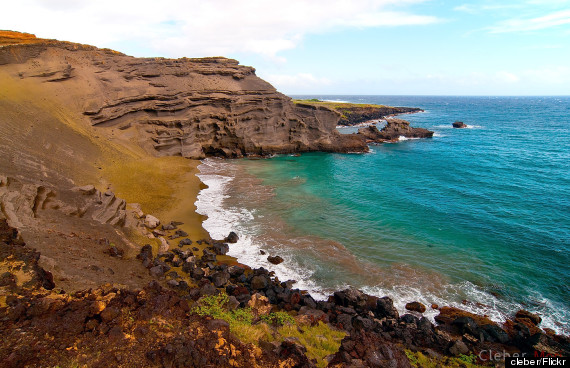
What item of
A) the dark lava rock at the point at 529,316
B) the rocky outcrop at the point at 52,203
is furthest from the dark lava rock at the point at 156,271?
the dark lava rock at the point at 529,316

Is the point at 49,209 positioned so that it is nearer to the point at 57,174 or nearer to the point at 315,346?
the point at 57,174

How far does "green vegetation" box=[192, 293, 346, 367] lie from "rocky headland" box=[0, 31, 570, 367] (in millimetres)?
87

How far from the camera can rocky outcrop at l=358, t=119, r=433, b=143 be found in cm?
7775

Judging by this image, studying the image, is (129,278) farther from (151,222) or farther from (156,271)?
(151,222)

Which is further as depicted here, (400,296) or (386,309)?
(400,296)

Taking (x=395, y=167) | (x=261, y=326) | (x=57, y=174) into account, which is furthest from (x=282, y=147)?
(x=261, y=326)

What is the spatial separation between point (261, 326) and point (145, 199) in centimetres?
2124

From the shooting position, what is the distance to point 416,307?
17.7m

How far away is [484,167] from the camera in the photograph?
48500 mm

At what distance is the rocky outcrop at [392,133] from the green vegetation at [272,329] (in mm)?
66461

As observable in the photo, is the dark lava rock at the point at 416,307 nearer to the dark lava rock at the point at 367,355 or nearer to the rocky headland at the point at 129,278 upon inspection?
the rocky headland at the point at 129,278

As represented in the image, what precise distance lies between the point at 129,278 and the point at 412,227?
22531 mm

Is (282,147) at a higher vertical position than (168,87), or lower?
lower

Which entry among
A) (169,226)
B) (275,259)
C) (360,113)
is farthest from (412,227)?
(360,113)
